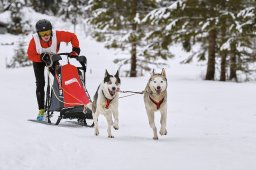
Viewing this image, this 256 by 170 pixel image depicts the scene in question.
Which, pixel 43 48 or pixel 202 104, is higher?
pixel 43 48

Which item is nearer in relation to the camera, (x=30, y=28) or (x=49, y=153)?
(x=49, y=153)

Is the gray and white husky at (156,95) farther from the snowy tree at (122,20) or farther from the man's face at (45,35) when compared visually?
the snowy tree at (122,20)

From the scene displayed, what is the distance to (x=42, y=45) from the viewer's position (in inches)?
313

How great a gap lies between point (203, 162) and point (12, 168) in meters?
2.22

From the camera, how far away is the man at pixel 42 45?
7.71 metres

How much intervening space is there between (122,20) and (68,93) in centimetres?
1504

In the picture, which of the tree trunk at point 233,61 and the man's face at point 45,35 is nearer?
the man's face at point 45,35

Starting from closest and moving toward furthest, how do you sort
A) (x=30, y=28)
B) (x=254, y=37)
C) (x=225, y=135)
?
1. (x=225, y=135)
2. (x=254, y=37)
3. (x=30, y=28)

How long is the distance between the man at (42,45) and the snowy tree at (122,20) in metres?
13.5

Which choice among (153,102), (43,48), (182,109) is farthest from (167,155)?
(182,109)

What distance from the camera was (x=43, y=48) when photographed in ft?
26.1

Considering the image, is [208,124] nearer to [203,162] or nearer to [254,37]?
[203,162]

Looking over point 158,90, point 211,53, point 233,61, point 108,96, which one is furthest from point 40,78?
point 233,61

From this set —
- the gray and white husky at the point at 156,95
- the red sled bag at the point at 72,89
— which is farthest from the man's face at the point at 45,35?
the gray and white husky at the point at 156,95
